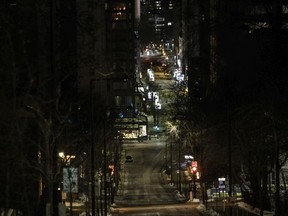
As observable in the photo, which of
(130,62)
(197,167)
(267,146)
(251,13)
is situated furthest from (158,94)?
(251,13)

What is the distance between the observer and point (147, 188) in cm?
10500

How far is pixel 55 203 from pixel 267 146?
23.9 m

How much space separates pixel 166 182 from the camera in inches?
4493

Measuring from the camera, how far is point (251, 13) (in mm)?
25844

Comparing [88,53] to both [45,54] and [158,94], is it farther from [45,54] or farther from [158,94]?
[158,94]

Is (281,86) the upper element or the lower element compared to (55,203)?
upper

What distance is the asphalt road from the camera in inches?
2625

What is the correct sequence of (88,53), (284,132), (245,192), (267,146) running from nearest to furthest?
(88,53) → (284,132) → (267,146) → (245,192)

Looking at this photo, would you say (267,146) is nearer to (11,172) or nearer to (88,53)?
(88,53)

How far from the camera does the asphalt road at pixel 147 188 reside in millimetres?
66681

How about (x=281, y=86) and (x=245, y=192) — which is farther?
(x=245, y=192)

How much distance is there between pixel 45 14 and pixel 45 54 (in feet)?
3.76

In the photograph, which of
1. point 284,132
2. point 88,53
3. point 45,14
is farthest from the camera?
point 284,132

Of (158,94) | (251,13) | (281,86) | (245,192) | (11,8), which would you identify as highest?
(158,94)
